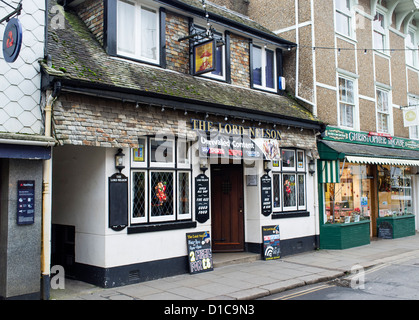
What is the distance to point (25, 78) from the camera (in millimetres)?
7289

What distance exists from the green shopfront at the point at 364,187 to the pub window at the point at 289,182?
84 centimetres

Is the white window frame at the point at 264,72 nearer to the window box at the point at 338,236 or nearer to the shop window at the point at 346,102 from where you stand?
the shop window at the point at 346,102

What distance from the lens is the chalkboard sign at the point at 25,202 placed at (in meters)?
6.94

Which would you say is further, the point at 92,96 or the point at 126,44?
the point at 126,44

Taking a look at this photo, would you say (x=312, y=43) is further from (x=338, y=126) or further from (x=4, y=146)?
(x=4, y=146)

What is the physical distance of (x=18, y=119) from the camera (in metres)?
7.11

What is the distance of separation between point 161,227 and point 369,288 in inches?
181

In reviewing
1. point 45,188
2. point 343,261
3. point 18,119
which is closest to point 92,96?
point 18,119

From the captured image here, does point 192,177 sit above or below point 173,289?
above

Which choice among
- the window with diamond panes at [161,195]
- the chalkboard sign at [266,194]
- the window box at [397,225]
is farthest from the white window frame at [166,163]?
the window box at [397,225]

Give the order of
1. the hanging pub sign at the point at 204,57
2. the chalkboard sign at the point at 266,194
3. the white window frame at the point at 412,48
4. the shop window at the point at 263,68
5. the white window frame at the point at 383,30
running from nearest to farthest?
the hanging pub sign at the point at 204,57
the chalkboard sign at the point at 266,194
the shop window at the point at 263,68
the white window frame at the point at 383,30
the white window frame at the point at 412,48

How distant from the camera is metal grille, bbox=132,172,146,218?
29.2 ft

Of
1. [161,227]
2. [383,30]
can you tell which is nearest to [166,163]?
[161,227]
